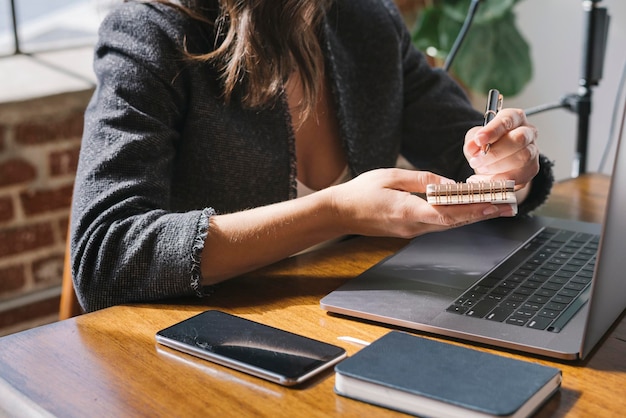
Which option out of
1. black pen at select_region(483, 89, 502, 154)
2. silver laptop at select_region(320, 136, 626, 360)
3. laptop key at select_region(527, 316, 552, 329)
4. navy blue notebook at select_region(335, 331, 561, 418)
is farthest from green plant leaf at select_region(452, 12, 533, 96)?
navy blue notebook at select_region(335, 331, 561, 418)

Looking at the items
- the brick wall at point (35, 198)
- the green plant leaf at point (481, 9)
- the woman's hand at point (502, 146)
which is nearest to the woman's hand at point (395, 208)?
the woman's hand at point (502, 146)

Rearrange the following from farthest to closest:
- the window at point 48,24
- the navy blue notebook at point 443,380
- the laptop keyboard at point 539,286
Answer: the window at point 48,24, the laptop keyboard at point 539,286, the navy blue notebook at point 443,380

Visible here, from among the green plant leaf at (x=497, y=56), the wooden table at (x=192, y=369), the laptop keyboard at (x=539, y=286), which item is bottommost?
the wooden table at (x=192, y=369)

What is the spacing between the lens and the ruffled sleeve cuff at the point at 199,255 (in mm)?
1009

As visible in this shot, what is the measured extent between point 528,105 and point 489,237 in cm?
161

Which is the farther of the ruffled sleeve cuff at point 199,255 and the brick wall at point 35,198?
the brick wall at point 35,198

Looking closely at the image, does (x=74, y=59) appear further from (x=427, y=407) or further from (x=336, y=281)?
(x=427, y=407)

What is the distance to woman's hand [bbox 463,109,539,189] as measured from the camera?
3.48ft

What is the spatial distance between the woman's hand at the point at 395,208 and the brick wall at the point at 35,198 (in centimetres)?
97

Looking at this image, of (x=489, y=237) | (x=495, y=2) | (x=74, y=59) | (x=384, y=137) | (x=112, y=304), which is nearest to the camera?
(x=112, y=304)

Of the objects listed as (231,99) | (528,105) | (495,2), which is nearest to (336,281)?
(231,99)

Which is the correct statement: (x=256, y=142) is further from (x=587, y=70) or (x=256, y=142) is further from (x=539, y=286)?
(x=587, y=70)

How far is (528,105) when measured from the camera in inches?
105

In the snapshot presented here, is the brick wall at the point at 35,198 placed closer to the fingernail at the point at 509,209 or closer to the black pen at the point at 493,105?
the black pen at the point at 493,105
